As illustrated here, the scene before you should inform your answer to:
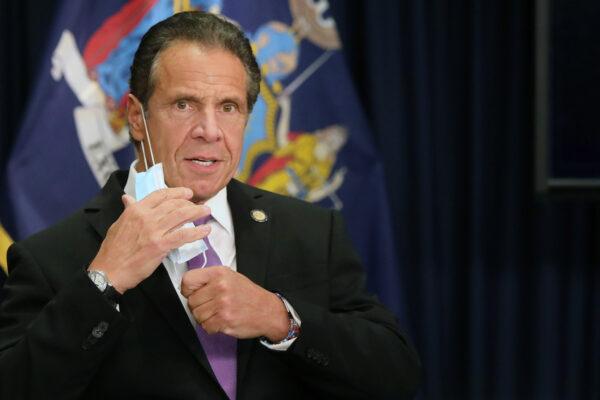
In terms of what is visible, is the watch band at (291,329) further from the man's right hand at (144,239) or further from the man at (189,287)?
the man's right hand at (144,239)

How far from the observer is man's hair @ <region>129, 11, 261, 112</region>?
189 centimetres

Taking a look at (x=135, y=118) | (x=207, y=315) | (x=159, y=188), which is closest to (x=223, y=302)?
(x=207, y=315)

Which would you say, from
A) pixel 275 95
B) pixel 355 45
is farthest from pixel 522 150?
pixel 275 95

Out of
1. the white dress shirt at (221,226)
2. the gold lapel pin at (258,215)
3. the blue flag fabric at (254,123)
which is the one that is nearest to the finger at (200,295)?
the white dress shirt at (221,226)

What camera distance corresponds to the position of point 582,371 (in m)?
3.54

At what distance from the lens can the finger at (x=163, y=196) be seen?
168 centimetres

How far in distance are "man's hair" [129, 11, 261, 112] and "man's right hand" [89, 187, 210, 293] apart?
0.36 meters

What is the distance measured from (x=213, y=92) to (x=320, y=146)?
1.25 m

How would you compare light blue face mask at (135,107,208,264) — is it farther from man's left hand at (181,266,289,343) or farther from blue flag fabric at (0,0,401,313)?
blue flag fabric at (0,0,401,313)

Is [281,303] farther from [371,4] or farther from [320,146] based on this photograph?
[371,4]

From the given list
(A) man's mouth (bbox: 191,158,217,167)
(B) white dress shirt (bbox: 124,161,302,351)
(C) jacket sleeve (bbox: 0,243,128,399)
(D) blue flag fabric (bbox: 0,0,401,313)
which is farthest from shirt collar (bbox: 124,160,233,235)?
(D) blue flag fabric (bbox: 0,0,401,313)

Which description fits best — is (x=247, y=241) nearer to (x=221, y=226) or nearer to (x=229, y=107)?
(x=221, y=226)

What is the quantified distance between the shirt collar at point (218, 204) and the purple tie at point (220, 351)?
138 millimetres

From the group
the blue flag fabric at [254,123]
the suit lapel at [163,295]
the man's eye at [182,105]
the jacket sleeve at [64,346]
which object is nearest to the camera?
the jacket sleeve at [64,346]
